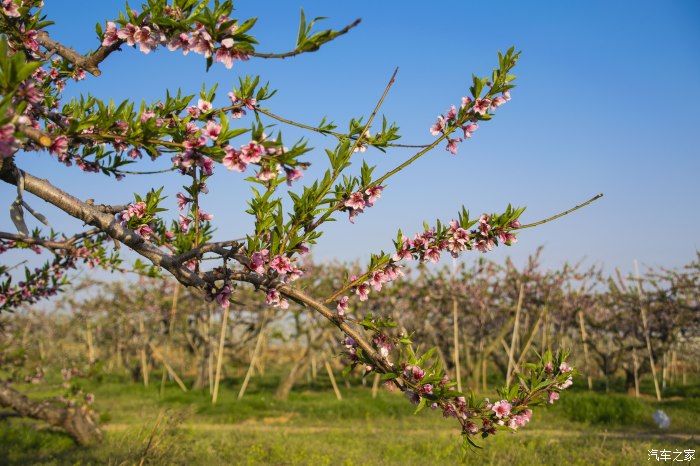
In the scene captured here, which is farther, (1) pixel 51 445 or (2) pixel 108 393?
(2) pixel 108 393

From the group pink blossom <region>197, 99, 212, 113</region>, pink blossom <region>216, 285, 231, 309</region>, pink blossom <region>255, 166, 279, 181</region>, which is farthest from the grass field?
pink blossom <region>255, 166, 279, 181</region>

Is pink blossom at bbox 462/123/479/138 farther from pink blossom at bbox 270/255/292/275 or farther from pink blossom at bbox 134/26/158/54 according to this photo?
pink blossom at bbox 134/26/158/54

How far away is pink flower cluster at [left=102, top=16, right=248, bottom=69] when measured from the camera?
8.70 feet

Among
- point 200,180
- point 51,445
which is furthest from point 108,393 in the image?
point 200,180

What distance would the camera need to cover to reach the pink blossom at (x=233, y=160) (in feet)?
8.63

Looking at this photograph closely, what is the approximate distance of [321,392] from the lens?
20.2 m

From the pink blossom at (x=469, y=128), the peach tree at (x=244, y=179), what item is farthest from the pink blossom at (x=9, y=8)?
the pink blossom at (x=469, y=128)

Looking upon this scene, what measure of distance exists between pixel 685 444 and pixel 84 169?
1019cm

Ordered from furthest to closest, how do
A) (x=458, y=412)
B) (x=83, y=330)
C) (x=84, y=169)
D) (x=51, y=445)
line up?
(x=83, y=330) < (x=51, y=445) < (x=84, y=169) < (x=458, y=412)

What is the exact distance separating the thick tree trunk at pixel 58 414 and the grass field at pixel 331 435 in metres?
0.25

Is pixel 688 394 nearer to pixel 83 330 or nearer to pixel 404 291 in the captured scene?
pixel 404 291

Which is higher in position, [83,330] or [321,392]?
[83,330]

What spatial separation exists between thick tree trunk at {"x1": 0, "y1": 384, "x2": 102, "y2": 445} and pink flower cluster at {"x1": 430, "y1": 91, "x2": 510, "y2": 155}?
716 cm

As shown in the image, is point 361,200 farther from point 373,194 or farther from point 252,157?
point 252,157
